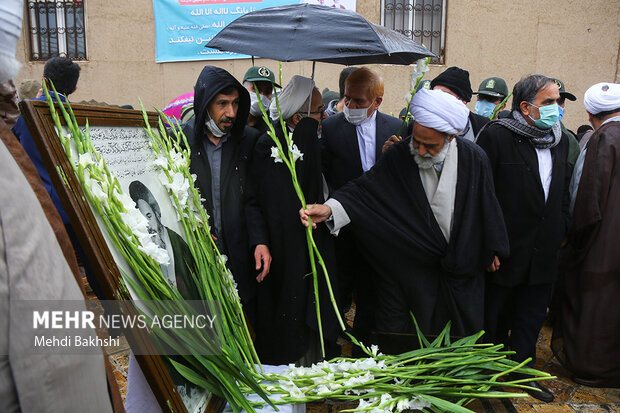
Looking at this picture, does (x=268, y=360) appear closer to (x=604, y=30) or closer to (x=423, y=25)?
(x=423, y=25)

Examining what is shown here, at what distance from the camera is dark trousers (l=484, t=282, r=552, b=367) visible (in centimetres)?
346

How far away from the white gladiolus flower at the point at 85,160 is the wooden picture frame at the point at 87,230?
0.04 meters

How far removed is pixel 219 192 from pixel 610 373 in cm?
295

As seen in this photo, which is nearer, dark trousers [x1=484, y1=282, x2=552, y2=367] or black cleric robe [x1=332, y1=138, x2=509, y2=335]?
black cleric robe [x1=332, y1=138, x2=509, y2=335]

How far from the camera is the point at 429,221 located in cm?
289

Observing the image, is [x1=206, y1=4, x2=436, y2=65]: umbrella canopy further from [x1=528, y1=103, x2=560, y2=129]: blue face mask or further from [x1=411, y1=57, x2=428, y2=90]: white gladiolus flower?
[x1=528, y1=103, x2=560, y2=129]: blue face mask

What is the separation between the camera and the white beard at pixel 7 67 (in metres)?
0.94

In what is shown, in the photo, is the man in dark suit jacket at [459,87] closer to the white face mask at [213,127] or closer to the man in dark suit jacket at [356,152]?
the man in dark suit jacket at [356,152]

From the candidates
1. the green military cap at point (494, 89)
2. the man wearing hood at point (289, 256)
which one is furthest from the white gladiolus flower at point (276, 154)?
the green military cap at point (494, 89)

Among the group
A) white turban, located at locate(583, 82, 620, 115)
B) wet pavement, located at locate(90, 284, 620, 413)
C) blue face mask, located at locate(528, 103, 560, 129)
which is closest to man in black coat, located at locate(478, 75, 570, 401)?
blue face mask, located at locate(528, 103, 560, 129)

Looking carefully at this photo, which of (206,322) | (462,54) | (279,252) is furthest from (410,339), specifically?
(462,54)

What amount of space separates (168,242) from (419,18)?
767cm

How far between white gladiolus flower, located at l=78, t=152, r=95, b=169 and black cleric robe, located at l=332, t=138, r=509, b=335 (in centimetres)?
168

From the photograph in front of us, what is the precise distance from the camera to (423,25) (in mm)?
8414
